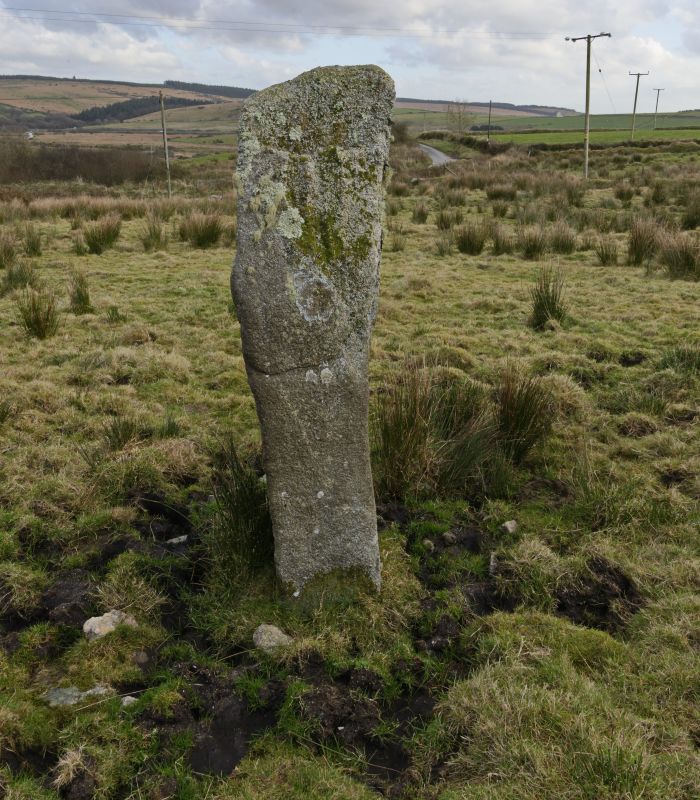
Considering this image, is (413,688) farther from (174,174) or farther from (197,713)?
(174,174)

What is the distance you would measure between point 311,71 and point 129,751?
299cm

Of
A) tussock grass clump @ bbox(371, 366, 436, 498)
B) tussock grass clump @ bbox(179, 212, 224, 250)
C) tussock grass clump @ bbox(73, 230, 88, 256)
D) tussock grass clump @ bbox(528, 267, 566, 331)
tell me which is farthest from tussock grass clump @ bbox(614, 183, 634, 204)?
tussock grass clump @ bbox(371, 366, 436, 498)

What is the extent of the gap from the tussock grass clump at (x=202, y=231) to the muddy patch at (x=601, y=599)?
1137cm

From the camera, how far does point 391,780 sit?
2.43 meters

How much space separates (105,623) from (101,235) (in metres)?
11.2

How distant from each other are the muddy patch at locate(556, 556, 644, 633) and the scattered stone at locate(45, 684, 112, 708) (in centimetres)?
227

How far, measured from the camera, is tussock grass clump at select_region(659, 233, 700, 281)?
958 cm

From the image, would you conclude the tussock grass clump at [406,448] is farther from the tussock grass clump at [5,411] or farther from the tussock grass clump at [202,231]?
the tussock grass clump at [202,231]

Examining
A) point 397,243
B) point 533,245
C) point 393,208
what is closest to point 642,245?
point 533,245

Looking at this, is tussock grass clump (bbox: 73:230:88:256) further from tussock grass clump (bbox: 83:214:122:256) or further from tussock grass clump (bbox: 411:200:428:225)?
tussock grass clump (bbox: 411:200:428:225)

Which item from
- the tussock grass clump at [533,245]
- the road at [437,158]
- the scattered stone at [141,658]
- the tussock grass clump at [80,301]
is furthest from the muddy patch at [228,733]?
the road at [437,158]

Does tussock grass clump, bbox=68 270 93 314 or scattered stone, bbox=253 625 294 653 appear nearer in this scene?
scattered stone, bbox=253 625 294 653

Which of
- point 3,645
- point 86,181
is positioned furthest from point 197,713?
point 86,181

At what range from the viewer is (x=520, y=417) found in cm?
472
